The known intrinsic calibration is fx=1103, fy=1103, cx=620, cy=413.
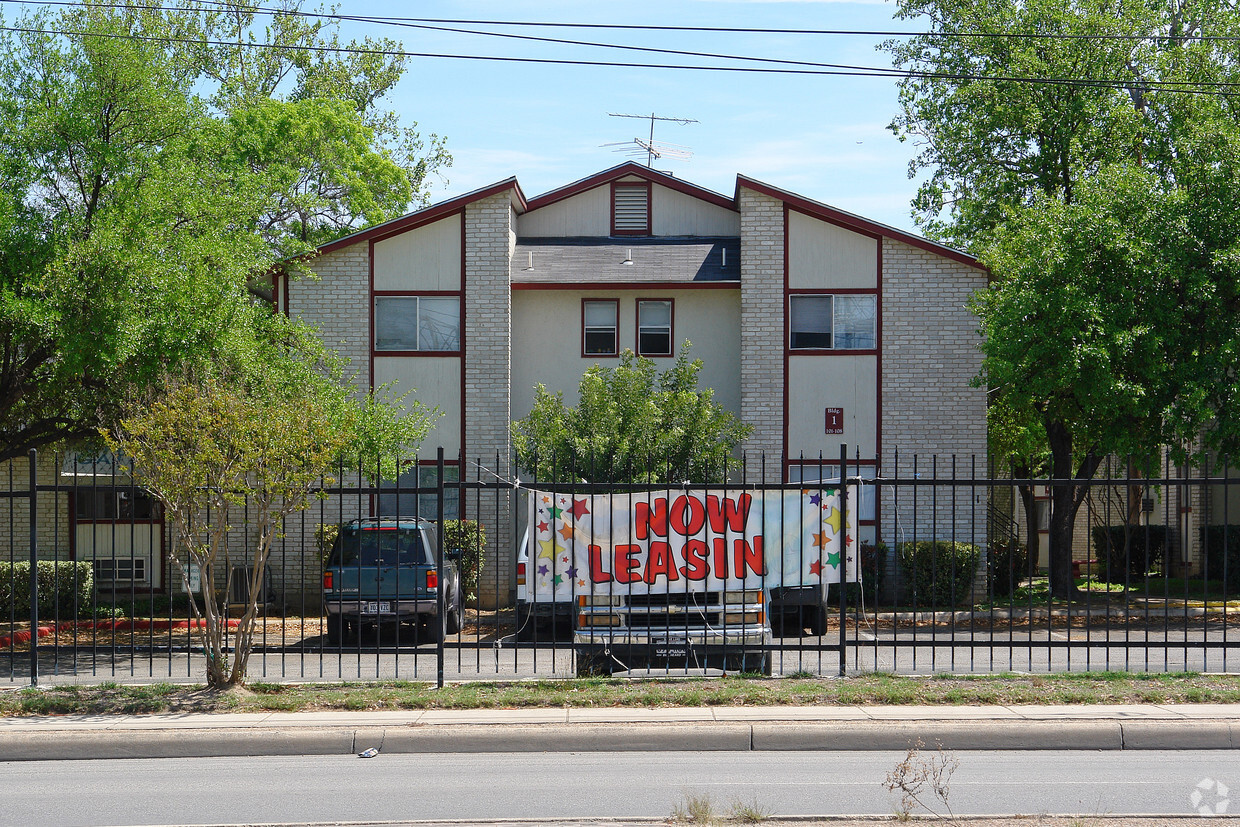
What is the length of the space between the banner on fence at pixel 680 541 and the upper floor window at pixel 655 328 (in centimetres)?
1180

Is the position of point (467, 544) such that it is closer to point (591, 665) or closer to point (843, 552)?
point (591, 665)

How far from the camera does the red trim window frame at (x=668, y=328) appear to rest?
74.9 ft

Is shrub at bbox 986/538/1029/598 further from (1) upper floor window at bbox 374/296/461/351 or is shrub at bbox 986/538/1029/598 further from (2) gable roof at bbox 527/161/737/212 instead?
(1) upper floor window at bbox 374/296/461/351

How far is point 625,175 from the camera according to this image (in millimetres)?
24422

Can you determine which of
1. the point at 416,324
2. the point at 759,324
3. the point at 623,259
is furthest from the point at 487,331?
the point at 759,324

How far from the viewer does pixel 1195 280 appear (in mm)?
17500

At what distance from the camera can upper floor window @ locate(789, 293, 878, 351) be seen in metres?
22.2

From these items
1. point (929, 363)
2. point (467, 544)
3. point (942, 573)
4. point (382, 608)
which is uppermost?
point (929, 363)

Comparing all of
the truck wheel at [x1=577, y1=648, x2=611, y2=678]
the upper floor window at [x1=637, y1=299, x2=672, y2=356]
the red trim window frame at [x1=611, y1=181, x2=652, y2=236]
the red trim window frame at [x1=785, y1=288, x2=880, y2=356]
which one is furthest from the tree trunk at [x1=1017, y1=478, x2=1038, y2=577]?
the red trim window frame at [x1=611, y1=181, x2=652, y2=236]

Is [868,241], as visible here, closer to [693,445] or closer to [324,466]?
[693,445]

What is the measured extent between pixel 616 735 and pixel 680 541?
108 inches

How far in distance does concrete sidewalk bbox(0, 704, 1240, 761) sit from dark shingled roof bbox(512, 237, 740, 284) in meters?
14.3

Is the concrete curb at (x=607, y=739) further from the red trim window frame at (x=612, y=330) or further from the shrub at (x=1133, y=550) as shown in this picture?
the shrub at (x=1133, y=550)

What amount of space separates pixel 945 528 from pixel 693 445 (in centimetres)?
637
